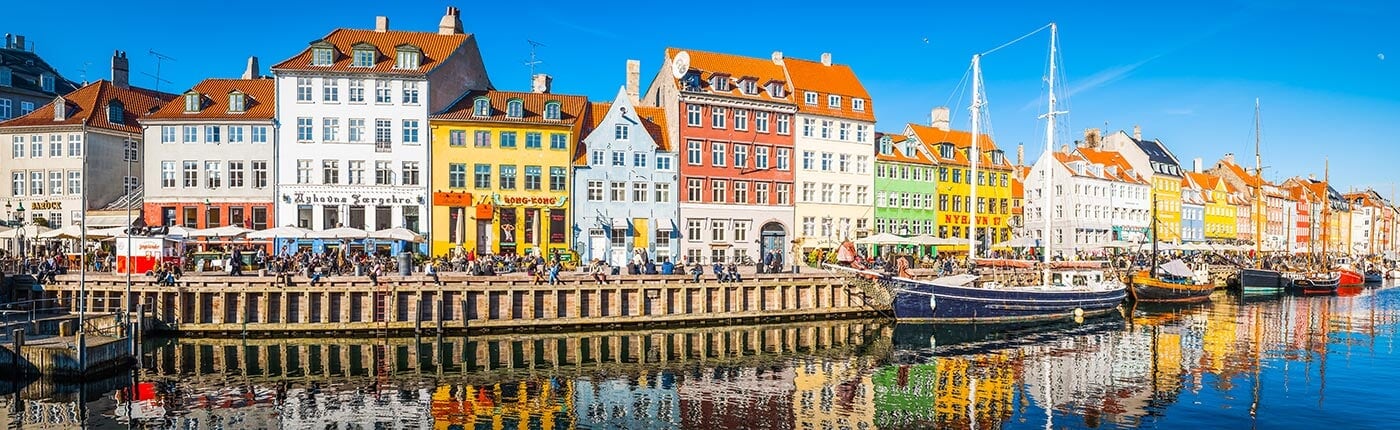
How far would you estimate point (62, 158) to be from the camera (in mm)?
56438

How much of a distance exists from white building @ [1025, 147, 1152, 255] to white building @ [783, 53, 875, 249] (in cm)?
2195

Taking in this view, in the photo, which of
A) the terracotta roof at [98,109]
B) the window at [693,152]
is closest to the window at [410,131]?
the window at [693,152]

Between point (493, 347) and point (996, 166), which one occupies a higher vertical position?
point (996, 166)

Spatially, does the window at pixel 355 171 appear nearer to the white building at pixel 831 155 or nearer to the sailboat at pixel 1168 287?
the white building at pixel 831 155

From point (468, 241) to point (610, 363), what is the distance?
26583mm

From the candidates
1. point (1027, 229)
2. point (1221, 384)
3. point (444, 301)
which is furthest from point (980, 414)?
point (1027, 229)

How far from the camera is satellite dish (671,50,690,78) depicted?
61562 mm

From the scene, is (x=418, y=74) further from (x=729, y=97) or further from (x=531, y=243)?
(x=729, y=97)

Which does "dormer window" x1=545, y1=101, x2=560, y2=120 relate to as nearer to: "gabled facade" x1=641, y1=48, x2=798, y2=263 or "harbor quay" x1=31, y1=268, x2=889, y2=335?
"gabled facade" x1=641, y1=48, x2=798, y2=263

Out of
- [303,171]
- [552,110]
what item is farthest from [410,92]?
[552,110]

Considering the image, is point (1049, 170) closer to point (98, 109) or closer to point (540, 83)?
point (540, 83)

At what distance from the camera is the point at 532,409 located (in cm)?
2467

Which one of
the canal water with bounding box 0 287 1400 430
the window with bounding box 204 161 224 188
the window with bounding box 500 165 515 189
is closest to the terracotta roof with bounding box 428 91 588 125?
the window with bounding box 500 165 515 189

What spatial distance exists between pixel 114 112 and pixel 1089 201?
84580mm
